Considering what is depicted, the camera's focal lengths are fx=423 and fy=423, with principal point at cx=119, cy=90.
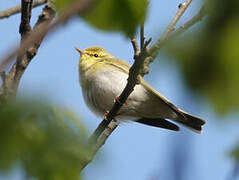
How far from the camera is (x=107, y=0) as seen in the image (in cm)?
155

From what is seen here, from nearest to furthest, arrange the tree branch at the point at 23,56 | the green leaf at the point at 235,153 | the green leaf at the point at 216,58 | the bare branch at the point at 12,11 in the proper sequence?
1. the green leaf at the point at 216,58
2. the green leaf at the point at 235,153
3. the tree branch at the point at 23,56
4. the bare branch at the point at 12,11

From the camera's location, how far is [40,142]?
60.7 inches

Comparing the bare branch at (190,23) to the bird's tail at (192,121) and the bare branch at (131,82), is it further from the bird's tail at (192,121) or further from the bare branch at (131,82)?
the bird's tail at (192,121)

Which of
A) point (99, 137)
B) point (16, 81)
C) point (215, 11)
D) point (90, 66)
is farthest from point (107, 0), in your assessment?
point (90, 66)

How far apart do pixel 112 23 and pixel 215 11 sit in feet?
2.00

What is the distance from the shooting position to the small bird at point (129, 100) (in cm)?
555

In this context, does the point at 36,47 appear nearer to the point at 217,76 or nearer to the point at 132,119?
the point at 217,76

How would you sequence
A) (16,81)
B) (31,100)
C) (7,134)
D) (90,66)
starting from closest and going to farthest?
(7,134) < (31,100) < (16,81) < (90,66)

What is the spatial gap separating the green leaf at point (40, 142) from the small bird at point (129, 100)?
377cm

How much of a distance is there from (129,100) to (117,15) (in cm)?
411

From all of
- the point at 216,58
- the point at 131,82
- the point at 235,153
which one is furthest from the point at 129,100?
the point at 216,58

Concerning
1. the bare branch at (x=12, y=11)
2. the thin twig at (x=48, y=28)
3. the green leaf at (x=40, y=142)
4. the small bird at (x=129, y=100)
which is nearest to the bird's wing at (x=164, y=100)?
the small bird at (x=129, y=100)

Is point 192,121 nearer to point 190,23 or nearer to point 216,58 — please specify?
point 190,23

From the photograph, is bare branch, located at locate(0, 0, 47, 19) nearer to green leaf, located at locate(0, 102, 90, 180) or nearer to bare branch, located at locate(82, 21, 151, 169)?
bare branch, located at locate(82, 21, 151, 169)
